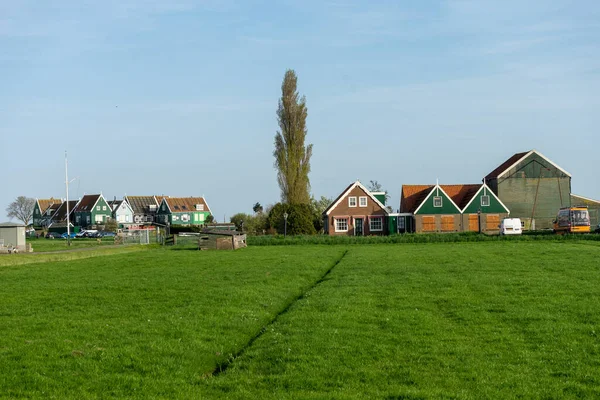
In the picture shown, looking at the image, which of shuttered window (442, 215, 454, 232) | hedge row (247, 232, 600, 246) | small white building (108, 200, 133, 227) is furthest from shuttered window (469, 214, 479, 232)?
small white building (108, 200, 133, 227)

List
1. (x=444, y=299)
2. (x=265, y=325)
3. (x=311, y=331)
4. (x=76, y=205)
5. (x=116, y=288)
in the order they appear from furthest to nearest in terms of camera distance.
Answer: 1. (x=76, y=205)
2. (x=116, y=288)
3. (x=444, y=299)
4. (x=265, y=325)
5. (x=311, y=331)

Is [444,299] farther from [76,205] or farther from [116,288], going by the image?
[76,205]

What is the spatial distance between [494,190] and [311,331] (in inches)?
3229

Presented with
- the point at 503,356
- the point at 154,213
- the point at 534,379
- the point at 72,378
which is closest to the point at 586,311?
the point at 503,356

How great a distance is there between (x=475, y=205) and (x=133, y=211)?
309ft

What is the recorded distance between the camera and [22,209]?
187250 millimetres

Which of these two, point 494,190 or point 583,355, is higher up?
point 494,190

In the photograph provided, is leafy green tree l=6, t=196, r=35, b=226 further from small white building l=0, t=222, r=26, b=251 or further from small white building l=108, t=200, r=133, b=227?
small white building l=0, t=222, r=26, b=251

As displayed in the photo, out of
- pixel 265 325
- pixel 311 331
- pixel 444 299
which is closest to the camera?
pixel 311 331

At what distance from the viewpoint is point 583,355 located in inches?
546

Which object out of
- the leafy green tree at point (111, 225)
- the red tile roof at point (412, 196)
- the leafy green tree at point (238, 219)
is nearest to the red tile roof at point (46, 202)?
the leafy green tree at point (111, 225)

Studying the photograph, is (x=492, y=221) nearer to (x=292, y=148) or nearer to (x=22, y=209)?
(x=292, y=148)

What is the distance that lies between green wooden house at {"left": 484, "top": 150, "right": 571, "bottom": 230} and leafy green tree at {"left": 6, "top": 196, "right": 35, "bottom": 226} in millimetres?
137601

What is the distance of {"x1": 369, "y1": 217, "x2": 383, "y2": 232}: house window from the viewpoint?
91.4 metres
